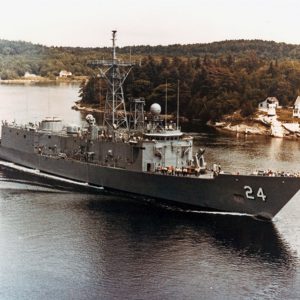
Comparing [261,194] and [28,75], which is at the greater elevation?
[28,75]

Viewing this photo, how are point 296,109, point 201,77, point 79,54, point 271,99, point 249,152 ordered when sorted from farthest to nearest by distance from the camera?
point 79,54 → point 201,77 → point 271,99 → point 296,109 → point 249,152

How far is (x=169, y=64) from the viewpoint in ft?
306

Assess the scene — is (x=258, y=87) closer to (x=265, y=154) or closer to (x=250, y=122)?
(x=250, y=122)

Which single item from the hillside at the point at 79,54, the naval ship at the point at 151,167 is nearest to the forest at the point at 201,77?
the hillside at the point at 79,54

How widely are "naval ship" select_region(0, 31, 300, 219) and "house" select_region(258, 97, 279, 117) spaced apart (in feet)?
131

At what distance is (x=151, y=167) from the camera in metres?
31.7

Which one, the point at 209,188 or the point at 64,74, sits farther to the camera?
the point at 64,74

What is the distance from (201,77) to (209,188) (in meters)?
60.3

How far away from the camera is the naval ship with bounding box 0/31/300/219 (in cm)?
2812

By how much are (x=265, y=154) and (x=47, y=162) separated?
20.2m

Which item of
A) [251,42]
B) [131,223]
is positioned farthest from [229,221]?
[251,42]

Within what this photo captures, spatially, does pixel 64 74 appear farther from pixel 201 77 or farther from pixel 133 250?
pixel 133 250

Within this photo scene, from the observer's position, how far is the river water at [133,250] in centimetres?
2039

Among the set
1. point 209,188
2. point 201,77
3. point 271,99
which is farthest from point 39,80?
point 209,188
